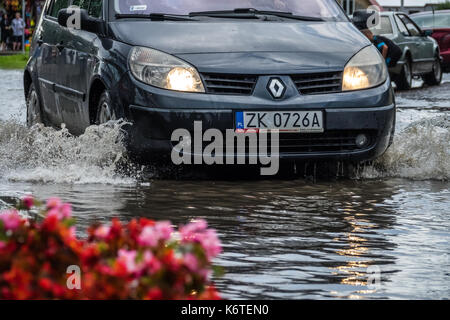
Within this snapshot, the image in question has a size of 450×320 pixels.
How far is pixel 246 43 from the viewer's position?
8.07m

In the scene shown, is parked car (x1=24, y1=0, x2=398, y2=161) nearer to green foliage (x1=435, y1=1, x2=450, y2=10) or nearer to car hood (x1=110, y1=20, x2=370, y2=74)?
car hood (x1=110, y1=20, x2=370, y2=74)

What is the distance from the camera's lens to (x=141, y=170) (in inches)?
322

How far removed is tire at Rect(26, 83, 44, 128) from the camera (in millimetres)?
10555

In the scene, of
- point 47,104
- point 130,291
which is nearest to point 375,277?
point 130,291

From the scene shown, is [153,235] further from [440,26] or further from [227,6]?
[440,26]

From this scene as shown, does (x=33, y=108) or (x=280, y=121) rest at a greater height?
(x=280, y=121)

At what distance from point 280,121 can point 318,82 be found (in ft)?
1.33

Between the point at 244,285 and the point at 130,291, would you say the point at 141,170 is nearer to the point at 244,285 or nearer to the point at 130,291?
the point at 244,285

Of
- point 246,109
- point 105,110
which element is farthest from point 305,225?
point 105,110

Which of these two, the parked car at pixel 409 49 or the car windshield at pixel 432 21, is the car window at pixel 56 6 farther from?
the car windshield at pixel 432 21

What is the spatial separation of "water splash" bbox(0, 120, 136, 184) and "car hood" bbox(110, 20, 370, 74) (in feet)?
2.12

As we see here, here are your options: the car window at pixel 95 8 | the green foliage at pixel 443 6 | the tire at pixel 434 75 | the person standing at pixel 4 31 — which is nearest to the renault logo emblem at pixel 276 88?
the car window at pixel 95 8
